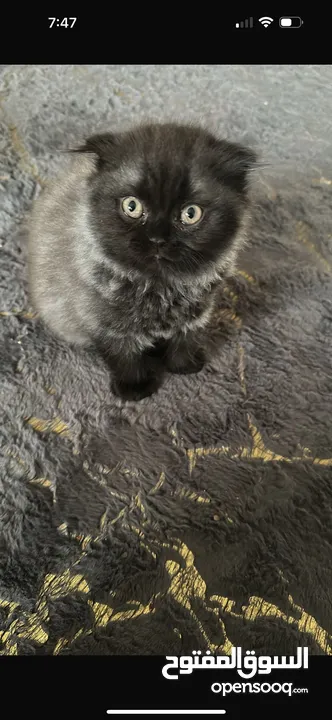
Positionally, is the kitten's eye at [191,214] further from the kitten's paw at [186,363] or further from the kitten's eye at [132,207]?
the kitten's paw at [186,363]

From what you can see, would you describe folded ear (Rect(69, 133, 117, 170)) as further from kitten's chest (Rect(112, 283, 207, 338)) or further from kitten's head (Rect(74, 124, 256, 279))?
kitten's chest (Rect(112, 283, 207, 338))

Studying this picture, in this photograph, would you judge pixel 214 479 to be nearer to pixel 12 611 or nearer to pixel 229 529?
pixel 229 529

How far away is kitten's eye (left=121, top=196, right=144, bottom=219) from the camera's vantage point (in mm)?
878

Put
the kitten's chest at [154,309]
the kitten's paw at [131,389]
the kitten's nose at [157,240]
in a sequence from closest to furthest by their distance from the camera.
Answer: the kitten's nose at [157,240]
the kitten's chest at [154,309]
the kitten's paw at [131,389]

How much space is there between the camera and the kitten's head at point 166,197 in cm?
87

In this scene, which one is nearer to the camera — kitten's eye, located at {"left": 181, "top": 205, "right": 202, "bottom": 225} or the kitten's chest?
kitten's eye, located at {"left": 181, "top": 205, "right": 202, "bottom": 225}

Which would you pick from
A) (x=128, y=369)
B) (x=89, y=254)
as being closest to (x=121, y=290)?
(x=89, y=254)

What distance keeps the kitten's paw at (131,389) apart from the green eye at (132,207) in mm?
424

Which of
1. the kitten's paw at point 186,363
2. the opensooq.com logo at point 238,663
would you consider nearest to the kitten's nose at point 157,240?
the kitten's paw at point 186,363

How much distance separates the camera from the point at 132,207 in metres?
0.89

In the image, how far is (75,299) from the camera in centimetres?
110
